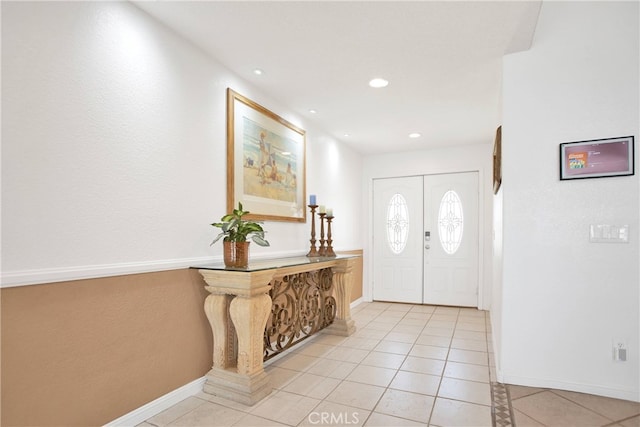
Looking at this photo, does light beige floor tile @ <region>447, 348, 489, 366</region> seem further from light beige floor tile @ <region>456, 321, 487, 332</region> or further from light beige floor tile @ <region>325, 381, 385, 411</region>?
light beige floor tile @ <region>325, 381, 385, 411</region>

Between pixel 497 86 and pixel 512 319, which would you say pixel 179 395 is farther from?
pixel 497 86

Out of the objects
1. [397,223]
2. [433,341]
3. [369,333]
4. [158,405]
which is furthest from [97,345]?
[397,223]

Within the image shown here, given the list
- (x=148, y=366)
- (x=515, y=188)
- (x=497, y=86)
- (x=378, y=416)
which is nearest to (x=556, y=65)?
(x=497, y=86)

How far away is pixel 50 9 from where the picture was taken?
1.62 m

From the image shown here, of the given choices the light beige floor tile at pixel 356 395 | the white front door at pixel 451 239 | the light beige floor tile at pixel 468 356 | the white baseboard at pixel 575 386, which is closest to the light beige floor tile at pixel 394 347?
the light beige floor tile at pixel 468 356

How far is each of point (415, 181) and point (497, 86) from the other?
8.12 feet

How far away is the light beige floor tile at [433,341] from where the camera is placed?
3402 millimetres

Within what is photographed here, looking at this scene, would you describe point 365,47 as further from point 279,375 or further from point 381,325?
point 381,325

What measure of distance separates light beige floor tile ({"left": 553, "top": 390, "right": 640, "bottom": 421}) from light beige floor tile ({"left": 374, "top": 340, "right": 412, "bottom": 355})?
1192 millimetres

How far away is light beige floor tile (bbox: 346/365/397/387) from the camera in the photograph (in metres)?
2.53

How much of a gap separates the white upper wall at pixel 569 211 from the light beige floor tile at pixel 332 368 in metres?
1.12

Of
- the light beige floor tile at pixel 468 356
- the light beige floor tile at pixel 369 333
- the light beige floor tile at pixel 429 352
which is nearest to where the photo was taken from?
the light beige floor tile at pixel 468 356

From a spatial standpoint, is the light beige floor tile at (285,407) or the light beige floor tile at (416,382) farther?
the light beige floor tile at (416,382)

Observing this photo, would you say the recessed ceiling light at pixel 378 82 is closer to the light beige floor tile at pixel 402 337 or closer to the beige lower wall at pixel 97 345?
the beige lower wall at pixel 97 345
